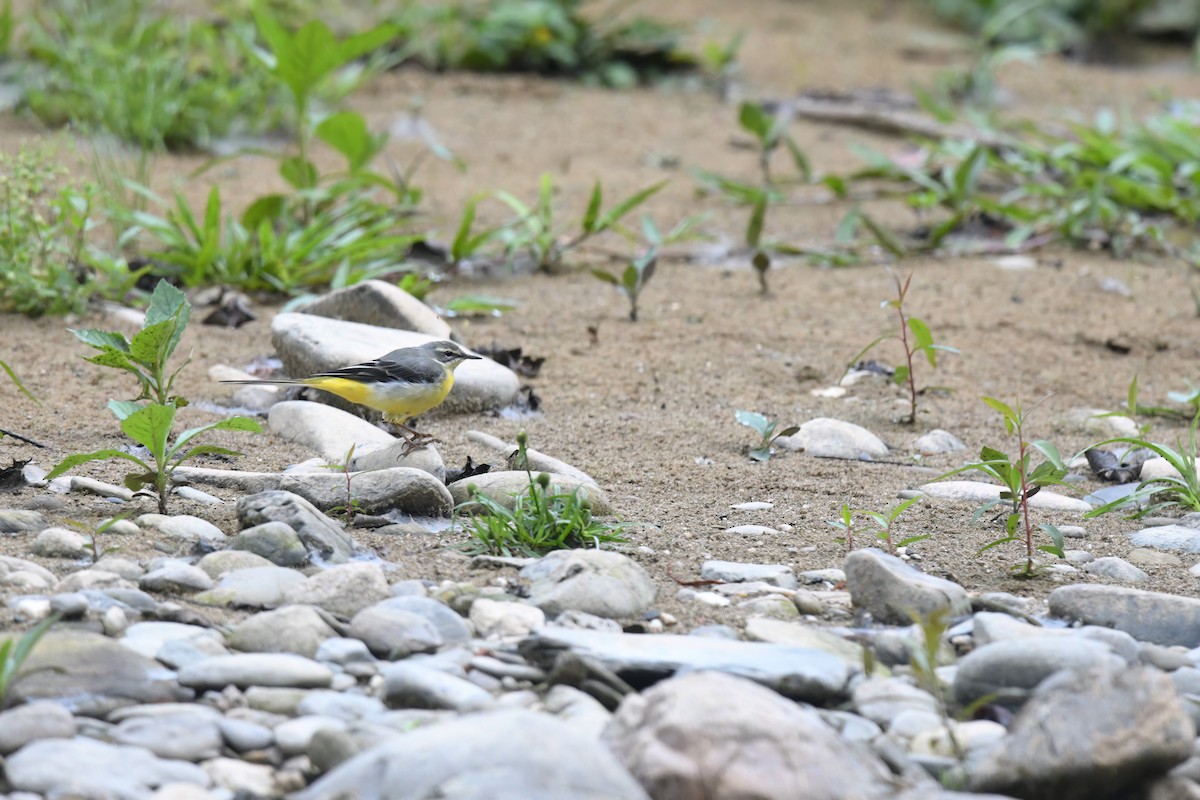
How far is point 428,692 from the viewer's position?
8.53ft

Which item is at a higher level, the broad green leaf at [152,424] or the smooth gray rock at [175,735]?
the broad green leaf at [152,424]

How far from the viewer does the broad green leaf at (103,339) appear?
3676 mm

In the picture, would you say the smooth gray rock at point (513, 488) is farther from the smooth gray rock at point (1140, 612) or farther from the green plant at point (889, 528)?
the smooth gray rock at point (1140, 612)

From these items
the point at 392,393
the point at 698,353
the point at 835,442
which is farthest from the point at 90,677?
the point at 698,353

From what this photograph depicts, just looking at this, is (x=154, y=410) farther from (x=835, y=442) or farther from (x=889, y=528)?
(x=835, y=442)

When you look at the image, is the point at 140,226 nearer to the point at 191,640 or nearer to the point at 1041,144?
the point at 191,640

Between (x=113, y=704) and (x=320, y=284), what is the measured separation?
3920 millimetres

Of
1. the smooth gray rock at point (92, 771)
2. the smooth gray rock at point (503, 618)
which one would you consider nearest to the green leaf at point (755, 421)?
the smooth gray rock at point (503, 618)

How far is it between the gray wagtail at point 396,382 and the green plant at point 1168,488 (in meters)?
2.02

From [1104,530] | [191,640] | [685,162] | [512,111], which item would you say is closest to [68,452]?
[191,640]

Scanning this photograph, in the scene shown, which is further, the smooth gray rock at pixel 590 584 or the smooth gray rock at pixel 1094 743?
the smooth gray rock at pixel 590 584

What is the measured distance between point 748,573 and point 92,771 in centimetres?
168

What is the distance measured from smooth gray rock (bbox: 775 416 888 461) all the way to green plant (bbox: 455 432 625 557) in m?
1.23

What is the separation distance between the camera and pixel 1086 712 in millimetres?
2408
